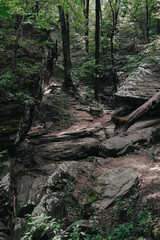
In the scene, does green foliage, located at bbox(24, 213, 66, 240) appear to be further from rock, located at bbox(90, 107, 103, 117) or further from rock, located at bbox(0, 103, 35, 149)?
rock, located at bbox(90, 107, 103, 117)

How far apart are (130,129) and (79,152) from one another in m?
2.73

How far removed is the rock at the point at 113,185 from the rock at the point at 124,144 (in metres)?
1.57

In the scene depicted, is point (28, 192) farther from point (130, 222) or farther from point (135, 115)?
point (135, 115)

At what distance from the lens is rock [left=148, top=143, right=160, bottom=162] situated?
16.5ft

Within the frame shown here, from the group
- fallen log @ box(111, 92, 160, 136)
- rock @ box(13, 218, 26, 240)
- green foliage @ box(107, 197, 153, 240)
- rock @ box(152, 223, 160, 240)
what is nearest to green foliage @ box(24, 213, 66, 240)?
rock @ box(13, 218, 26, 240)

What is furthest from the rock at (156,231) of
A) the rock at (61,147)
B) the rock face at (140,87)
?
the rock face at (140,87)

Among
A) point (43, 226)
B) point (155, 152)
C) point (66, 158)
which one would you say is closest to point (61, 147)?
point (66, 158)

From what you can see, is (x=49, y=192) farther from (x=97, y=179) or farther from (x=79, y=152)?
(x=79, y=152)

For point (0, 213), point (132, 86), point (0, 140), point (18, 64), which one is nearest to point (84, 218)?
point (0, 213)

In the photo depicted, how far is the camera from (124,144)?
6359 mm

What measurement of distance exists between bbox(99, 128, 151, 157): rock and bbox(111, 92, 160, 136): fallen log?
70 centimetres

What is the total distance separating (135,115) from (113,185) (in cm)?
419

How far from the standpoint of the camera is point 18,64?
5988 millimetres

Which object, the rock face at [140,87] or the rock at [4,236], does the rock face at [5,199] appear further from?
the rock face at [140,87]
